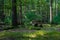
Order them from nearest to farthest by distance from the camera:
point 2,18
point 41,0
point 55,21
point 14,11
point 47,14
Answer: point 14,11
point 55,21
point 2,18
point 41,0
point 47,14

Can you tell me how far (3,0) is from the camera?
2955 centimetres

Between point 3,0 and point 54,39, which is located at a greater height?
point 3,0

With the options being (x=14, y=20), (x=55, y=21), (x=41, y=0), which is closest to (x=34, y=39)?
(x=14, y=20)

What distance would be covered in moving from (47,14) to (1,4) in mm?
15492

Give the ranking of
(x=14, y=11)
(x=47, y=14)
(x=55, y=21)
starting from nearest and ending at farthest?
(x=14, y=11), (x=55, y=21), (x=47, y=14)

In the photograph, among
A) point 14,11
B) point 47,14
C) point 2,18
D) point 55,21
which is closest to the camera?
point 14,11

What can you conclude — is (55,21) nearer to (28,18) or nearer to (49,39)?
(28,18)

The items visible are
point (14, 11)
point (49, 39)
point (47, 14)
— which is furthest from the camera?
point (47, 14)

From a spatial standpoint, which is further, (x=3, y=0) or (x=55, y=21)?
(x=3, y=0)

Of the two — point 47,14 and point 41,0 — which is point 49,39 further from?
point 47,14

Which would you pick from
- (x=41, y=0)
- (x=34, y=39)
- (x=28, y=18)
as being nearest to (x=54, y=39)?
(x=34, y=39)

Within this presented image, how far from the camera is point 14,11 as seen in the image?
17109 millimetres

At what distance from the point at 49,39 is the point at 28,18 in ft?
68.9

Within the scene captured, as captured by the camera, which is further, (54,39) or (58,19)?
(58,19)
